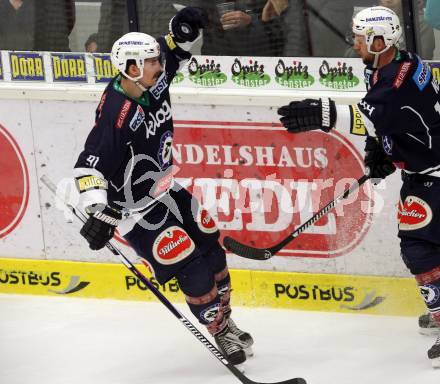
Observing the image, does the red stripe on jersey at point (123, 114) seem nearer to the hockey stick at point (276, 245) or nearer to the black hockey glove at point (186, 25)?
the black hockey glove at point (186, 25)

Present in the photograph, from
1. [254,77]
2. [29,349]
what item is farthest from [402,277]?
[29,349]

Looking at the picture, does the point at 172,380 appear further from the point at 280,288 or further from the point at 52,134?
the point at 52,134

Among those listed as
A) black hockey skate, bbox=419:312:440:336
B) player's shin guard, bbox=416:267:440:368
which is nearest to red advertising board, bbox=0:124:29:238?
black hockey skate, bbox=419:312:440:336

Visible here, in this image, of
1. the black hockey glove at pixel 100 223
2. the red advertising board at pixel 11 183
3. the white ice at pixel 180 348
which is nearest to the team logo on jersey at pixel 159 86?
the black hockey glove at pixel 100 223

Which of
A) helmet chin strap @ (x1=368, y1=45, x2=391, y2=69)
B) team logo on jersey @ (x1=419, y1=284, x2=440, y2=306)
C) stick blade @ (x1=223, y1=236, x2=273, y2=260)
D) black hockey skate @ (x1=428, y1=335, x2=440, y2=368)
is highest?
helmet chin strap @ (x1=368, y1=45, x2=391, y2=69)

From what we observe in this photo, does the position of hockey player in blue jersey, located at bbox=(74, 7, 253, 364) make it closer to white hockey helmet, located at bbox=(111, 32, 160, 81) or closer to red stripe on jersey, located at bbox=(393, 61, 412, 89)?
white hockey helmet, located at bbox=(111, 32, 160, 81)

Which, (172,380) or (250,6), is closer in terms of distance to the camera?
(172,380)

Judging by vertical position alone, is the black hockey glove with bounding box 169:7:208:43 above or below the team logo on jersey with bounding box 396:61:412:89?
above

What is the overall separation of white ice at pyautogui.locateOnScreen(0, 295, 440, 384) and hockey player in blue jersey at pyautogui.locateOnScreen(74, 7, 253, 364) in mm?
232

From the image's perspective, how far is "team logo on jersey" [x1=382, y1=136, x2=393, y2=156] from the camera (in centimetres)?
493

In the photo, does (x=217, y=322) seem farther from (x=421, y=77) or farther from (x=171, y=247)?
(x=421, y=77)

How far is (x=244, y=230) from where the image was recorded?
612 centimetres

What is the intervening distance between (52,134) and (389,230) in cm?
187

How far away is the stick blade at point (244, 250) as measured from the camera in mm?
5586
